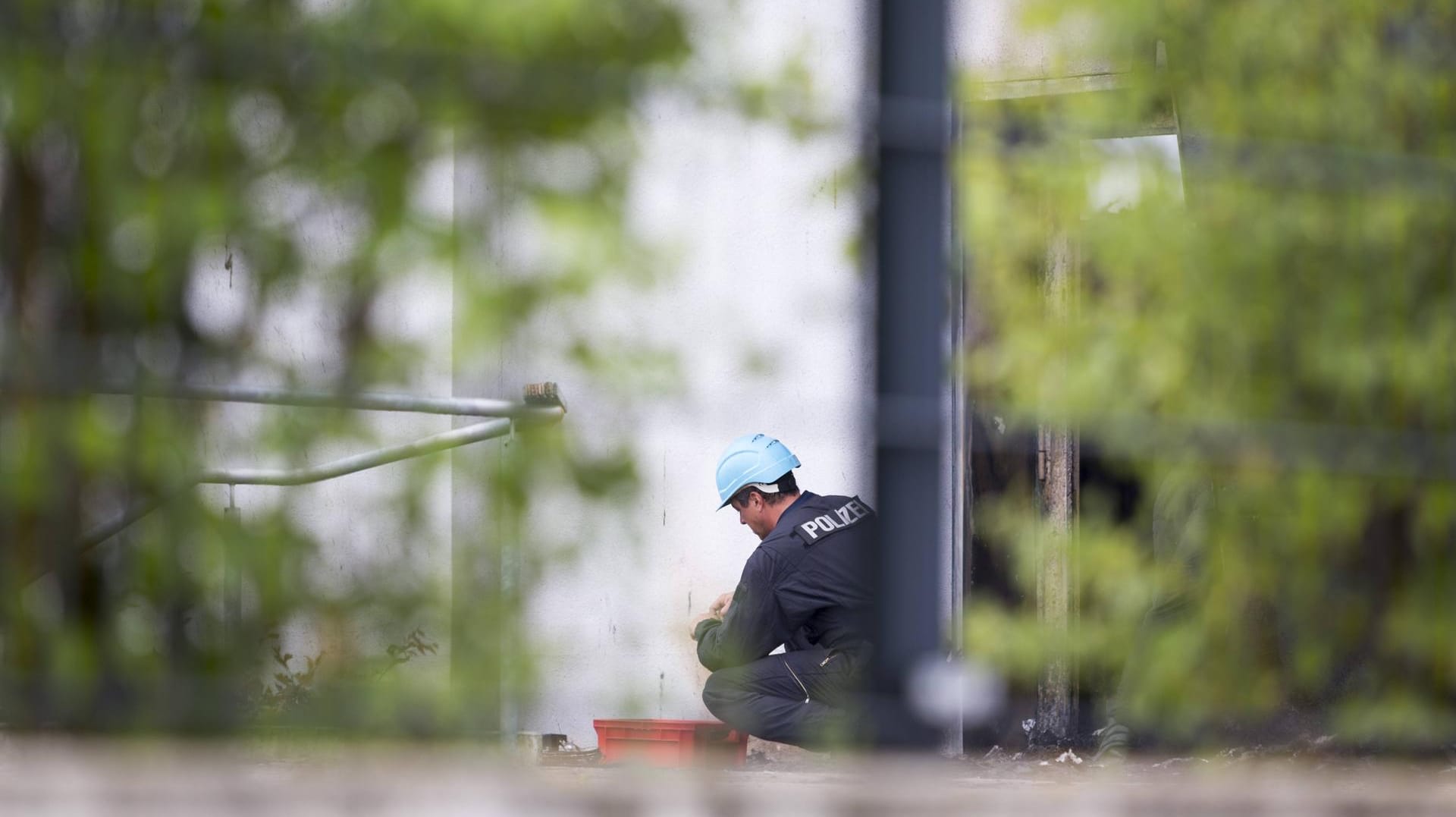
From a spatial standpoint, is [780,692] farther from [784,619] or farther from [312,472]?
[312,472]

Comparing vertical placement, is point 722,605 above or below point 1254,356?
below

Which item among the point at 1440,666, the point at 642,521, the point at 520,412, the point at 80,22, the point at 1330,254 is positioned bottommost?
the point at 1440,666

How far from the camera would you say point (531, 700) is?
67.9 inches

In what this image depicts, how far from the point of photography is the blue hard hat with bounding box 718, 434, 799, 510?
9.72 ft

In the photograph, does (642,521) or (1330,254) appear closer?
(642,521)

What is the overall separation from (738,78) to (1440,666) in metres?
1.25

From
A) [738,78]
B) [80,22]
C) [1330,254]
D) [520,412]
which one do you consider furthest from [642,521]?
[1330,254]

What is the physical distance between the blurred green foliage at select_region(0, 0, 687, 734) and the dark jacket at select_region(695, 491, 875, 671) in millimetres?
1991

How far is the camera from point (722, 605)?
13.0ft

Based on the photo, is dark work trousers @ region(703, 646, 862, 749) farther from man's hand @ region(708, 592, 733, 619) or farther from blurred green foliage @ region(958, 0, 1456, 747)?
blurred green foliage @ region(958, 0, 1456, 747)

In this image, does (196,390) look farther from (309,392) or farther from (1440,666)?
(1440,666)

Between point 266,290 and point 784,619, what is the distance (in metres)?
2.53

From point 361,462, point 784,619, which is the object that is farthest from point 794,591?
point 361,462

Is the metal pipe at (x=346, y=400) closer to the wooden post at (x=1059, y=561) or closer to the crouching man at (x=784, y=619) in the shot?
the wooden post at (x=1059, y=561)
